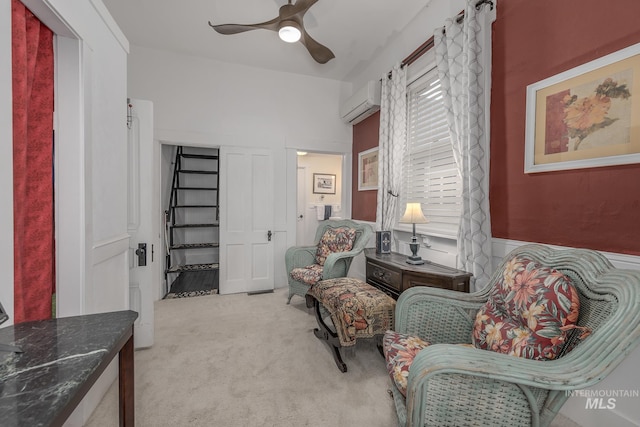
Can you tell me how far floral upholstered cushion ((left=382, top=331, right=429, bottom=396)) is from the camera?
119 cm

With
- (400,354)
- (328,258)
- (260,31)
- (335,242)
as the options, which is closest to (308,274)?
(328,258)

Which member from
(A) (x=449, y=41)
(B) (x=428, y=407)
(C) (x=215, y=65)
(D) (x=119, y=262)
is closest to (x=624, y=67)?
(A) (x=449, y=41)

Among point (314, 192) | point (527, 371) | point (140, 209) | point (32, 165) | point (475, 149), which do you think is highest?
point (475, 149)

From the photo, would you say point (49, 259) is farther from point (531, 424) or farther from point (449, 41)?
point (449, 41)

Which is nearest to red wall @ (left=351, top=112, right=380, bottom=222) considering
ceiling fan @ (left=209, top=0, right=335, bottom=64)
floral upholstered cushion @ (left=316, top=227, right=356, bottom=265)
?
floral upholstered cushion @ (left=316, top=227, right=356, bottom=265)

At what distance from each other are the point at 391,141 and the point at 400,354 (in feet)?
7.93

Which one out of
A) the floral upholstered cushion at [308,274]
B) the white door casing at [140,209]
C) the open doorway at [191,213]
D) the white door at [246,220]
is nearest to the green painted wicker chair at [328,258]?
the floral upholstered cushion at [308,274]

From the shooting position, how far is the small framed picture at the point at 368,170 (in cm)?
373

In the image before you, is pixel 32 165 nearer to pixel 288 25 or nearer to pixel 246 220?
pixel 288 25

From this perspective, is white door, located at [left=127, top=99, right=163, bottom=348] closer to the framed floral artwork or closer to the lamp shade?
the lamp shade

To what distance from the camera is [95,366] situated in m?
0.79

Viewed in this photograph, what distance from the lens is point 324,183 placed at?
252 inches

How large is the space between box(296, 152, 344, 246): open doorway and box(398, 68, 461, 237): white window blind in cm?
329

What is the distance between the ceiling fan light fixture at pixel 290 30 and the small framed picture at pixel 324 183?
3882 millimetres
